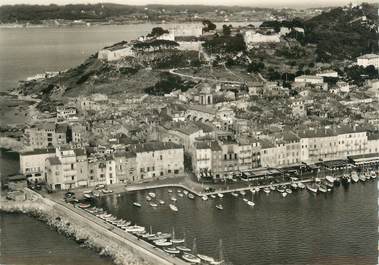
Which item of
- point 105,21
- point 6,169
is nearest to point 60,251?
point 6,169

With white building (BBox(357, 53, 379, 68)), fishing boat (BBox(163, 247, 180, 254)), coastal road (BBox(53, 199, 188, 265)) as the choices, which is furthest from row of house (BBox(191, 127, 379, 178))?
white building (BBox(357, 53, 379, 68))

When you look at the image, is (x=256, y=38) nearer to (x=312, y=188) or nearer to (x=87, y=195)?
(x=312, y=188)

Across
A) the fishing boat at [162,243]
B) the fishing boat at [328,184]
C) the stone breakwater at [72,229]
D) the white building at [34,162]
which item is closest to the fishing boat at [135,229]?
the stone breakwater at [72,229]

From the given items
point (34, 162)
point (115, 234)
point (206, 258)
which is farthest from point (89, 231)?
point (34, 162)

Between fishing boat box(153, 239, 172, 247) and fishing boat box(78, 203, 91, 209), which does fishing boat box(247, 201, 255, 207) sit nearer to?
fishing boat box(153, 239, 172, 247)

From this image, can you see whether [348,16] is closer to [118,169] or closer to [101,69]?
[101,69]

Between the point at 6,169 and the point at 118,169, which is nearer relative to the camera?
the point at 118,169

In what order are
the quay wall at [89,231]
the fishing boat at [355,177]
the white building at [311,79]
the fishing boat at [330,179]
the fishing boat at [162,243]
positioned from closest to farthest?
the quay wall at [89,231], the fishing boat at [162,243], the fishing boat at [330,179], the fishing boat at [355,177], the white building at [311,79]

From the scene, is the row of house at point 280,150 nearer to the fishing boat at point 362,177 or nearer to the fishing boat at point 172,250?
the fishing boat at point 362,177
